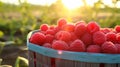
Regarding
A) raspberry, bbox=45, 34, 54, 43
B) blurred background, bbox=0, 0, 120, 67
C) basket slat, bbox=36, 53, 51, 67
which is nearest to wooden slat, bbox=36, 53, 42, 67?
basket slat, bbox=36, 53, 51, 67

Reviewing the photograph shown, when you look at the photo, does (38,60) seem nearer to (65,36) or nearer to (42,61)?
(42,61)

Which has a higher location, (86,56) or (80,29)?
(80,29)

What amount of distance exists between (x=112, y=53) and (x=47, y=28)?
0.67 metres

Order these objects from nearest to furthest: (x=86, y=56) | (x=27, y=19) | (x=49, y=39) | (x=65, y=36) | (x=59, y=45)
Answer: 1. (x=86, y=56)
2. (x=59, y=45)
3. (x=65, y=36)
4. (x=49, y=39)
5. (x=27, y=19)

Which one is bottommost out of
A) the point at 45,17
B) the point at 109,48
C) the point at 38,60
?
the point at 38,60

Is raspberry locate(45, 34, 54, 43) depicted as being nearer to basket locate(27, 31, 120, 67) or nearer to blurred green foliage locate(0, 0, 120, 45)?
basket locate(27, 31, 120, 67)

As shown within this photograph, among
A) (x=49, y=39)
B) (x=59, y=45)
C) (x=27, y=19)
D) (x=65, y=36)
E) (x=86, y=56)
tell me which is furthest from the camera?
(x=27, y=19)

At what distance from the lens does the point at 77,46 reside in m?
2.01

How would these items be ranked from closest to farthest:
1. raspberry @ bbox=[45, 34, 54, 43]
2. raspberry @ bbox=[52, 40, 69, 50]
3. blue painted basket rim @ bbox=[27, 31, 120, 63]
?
1. blue painted basket rim @ bbox=[27, 31, 120, 63]
2. raspberry @ bbox=[52, 40, 69, 50]
3. raspberry @ bbox=[45, 34, 54, 43]

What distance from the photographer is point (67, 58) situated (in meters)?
1.97

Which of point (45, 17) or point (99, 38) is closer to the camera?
point (99, 38)

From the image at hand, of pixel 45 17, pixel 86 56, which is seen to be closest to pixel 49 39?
pixel 86 56

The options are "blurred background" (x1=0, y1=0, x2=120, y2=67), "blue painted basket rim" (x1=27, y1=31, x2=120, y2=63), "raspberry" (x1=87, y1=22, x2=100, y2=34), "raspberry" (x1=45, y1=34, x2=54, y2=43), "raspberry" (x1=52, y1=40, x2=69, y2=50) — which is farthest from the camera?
"blurred background" (x1=0, y1=0, x2=120, y2=67)

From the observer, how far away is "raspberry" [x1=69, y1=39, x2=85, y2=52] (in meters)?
2.01
